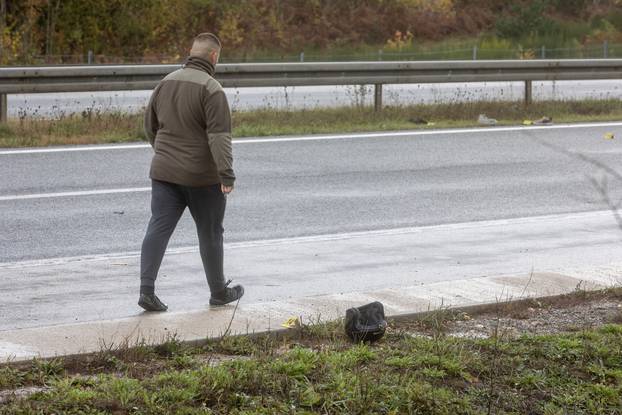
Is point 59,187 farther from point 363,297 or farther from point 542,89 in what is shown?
point 542,89

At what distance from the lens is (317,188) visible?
1195 centimetres

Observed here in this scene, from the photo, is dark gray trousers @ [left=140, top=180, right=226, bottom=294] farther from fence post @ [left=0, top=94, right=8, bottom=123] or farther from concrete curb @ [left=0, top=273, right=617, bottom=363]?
fence post @ [left=0, top=94, right=8, bottom=123]

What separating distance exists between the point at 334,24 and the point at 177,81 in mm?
32172

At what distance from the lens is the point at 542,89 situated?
25125 millimetres

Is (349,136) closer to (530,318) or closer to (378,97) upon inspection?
(378,97)

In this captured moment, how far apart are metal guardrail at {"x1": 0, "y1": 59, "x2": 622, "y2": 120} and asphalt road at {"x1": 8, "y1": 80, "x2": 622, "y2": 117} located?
2.44ft

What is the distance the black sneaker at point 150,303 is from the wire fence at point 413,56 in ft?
69.8

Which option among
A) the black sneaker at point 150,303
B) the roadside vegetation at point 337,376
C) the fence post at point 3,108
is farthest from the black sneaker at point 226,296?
the fence post at point 3,108

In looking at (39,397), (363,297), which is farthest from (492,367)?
(39,397)

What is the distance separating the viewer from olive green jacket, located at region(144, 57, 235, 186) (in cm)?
680

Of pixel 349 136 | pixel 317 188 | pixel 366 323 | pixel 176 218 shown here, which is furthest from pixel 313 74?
pixel 366 323

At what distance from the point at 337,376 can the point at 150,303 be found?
1943mm

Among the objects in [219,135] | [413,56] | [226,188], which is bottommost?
[413,56]

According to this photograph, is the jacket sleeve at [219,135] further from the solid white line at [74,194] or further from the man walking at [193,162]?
the solid white line at [74,194]
